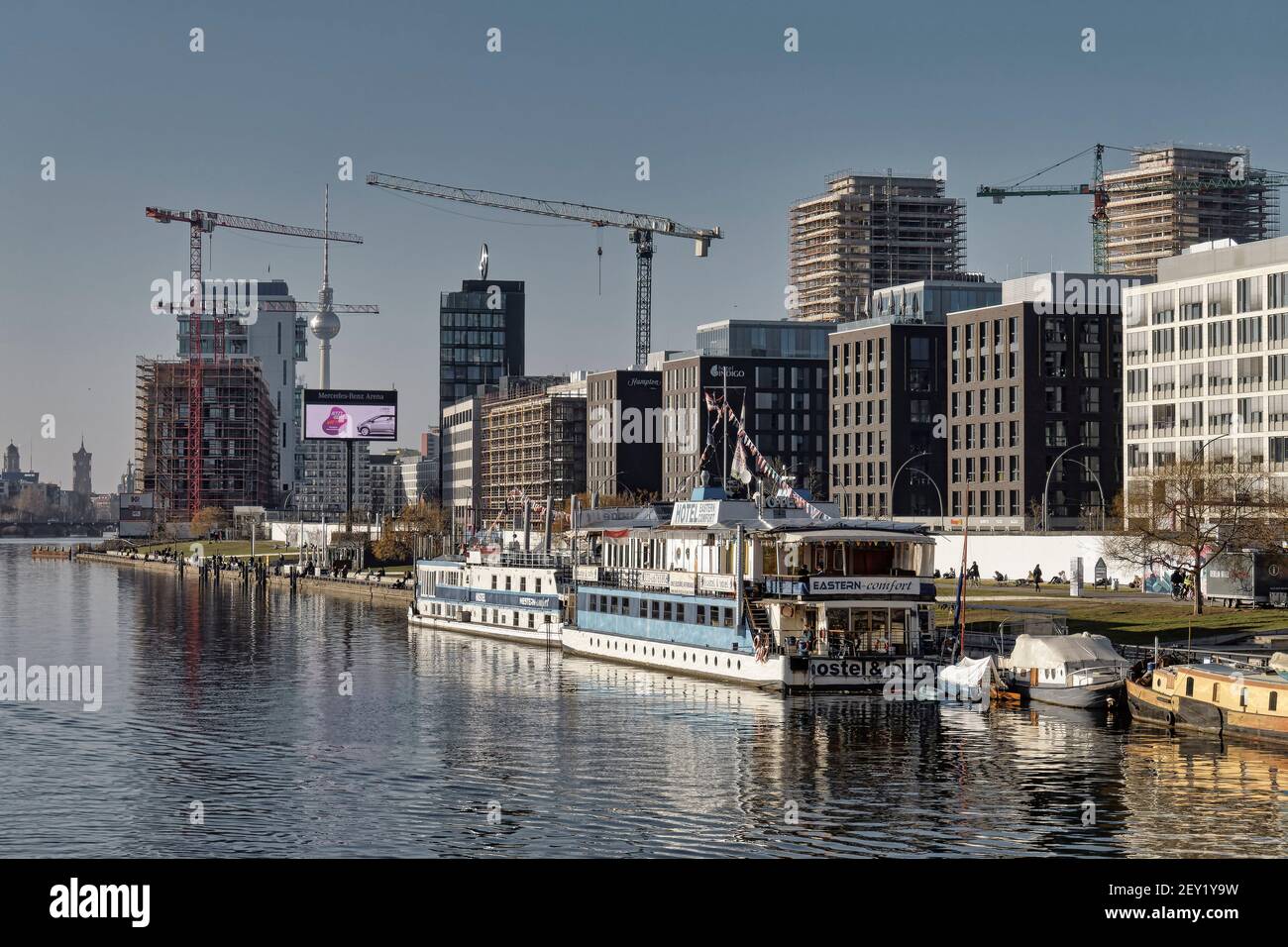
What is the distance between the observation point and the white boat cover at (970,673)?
234 ft

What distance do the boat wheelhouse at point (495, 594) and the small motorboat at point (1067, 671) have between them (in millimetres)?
42195

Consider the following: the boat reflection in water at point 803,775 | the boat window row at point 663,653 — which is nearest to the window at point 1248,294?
the boat window row at point 663,653

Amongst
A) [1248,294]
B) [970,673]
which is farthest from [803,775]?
[1248,294]

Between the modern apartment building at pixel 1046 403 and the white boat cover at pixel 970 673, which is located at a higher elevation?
the modern apartment building at pixel 1046 403

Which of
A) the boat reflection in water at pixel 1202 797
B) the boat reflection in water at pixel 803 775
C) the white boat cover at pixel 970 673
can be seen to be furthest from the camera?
the white boat cover at pixel 970 673

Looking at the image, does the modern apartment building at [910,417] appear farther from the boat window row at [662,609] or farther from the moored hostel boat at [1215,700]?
the moored hostel boat at [1215,700]

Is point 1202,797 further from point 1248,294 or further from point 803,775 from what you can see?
point 1248,294

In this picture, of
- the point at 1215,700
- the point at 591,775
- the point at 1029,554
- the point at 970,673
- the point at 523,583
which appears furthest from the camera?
the point at 1029,554

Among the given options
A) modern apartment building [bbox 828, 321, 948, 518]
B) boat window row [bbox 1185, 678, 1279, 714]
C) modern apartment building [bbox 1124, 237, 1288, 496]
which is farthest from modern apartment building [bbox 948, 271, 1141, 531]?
boat window row [bbox 1185, 678, 1279, 714]

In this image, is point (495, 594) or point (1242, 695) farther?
point (495, 594)

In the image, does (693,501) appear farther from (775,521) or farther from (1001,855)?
(1001,855)

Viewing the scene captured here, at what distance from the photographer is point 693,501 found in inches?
3415

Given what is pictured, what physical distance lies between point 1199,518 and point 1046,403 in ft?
260

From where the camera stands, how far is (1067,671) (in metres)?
70.0
